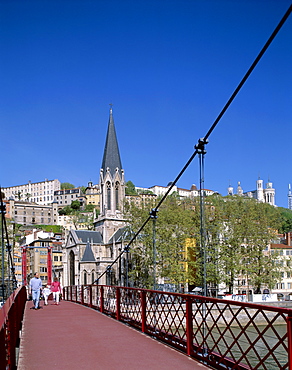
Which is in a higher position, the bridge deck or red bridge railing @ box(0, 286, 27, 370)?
red bridge railing @ box(0, 286, 27, 370)

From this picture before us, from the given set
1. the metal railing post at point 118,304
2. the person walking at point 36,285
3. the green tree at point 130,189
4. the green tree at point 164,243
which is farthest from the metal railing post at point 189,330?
the green tree at point 130,189

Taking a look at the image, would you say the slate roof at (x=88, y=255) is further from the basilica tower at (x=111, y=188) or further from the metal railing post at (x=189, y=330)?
the metal railing post at (x=189, y=330)

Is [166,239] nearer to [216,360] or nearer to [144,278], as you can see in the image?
[144,278]

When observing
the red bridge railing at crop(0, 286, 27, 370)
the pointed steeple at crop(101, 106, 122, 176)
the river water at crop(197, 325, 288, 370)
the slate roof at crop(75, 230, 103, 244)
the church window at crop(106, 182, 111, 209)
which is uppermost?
the pointed steeple at crop(101, 106, 122, 176)

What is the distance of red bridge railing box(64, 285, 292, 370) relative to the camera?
529 cm

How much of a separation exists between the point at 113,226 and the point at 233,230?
29407mm

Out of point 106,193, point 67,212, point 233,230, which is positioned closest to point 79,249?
point 106,193

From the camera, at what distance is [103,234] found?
63688mm

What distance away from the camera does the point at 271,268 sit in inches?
1419

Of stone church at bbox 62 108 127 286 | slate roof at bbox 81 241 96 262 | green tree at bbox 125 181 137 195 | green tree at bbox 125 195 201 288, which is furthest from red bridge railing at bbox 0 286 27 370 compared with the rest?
green tree at bbox 125 181 137 195

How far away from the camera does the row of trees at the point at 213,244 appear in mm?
34844

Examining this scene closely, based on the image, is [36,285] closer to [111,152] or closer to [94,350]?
[94,350]

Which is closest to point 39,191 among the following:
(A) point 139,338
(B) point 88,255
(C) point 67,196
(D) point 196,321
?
(C) point 67,196

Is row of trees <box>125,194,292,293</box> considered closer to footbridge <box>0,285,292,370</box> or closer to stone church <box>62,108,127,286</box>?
stone church <box>62,108,127,286</box>
